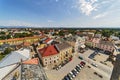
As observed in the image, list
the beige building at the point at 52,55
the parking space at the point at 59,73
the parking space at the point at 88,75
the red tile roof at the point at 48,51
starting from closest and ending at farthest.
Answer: the parking space at the point at 88,75 < the parking space at the point at 59,73 < the beige building at the point at 52,55 < the red tile roof at the point at 48,51

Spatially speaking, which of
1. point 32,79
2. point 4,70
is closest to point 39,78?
point 32,79

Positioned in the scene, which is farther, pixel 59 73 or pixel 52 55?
pixel 52 55

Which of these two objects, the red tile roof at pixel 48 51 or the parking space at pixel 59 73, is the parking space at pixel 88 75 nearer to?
the parking space at pixel 59 73

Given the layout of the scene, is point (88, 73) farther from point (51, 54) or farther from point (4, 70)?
point (4, 70)

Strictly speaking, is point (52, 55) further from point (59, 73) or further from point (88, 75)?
A: point (88, 75)

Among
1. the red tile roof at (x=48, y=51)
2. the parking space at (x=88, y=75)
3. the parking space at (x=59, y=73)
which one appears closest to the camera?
the parking space at (x=88, y=75)

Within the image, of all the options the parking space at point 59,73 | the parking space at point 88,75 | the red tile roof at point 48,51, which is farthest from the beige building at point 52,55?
the parking space at point 88,75

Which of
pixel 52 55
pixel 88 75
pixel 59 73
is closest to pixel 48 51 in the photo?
pixel 52 55

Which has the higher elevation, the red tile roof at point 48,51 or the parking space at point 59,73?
the red tile roof at point 48,51

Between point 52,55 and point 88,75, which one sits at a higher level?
point 52,55

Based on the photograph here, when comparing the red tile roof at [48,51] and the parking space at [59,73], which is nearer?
the parking space at [59,73]

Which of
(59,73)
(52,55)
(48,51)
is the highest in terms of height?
(48,51)

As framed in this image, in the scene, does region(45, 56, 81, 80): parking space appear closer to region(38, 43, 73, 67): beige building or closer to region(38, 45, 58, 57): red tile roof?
region(38, 43, 73, 67): beige building
